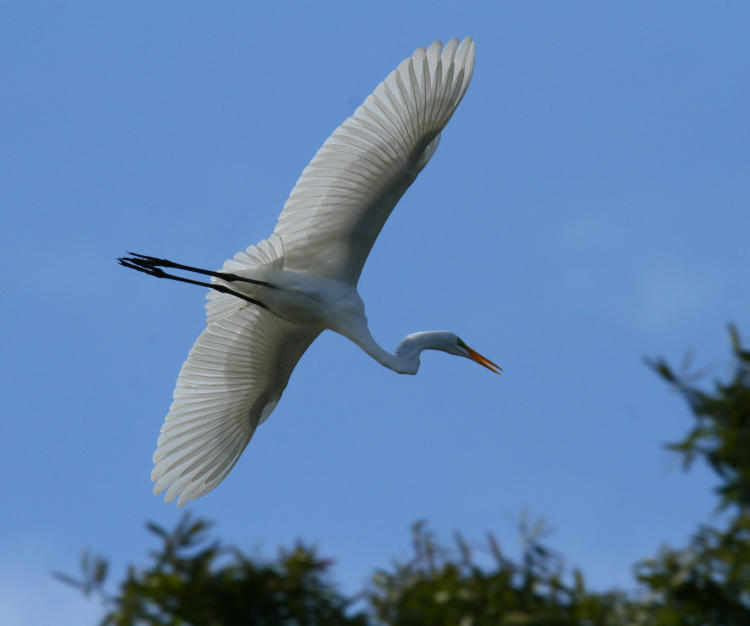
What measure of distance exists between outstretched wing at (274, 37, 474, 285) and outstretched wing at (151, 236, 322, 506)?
760mm

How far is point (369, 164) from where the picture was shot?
9.08 m

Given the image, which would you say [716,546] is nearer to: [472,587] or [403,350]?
[472,587]

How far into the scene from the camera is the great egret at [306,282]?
350 inches

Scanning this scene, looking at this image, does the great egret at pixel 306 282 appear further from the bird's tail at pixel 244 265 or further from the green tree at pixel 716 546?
the green tree at pixel 716 546

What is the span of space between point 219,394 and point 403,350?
5.39 feet

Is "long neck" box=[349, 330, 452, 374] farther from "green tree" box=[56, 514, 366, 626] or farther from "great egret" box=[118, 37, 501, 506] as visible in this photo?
"green tree" box=[56, 514, 366, 626]

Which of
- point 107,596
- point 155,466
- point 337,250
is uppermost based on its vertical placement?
point 337,250

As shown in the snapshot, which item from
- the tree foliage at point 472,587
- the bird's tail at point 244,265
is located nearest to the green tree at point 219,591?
the tree foliage at point 472,587

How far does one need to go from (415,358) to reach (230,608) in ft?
16.5

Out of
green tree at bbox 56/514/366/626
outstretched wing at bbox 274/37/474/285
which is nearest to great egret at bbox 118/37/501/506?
outstretched wing at bbox 274/37/474/285

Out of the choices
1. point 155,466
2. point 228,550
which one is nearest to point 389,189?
point 155,466

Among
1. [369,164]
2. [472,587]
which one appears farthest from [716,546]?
[369,164]

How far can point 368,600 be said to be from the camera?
16.2 ft

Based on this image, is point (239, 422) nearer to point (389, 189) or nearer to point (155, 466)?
point (155, 466)
